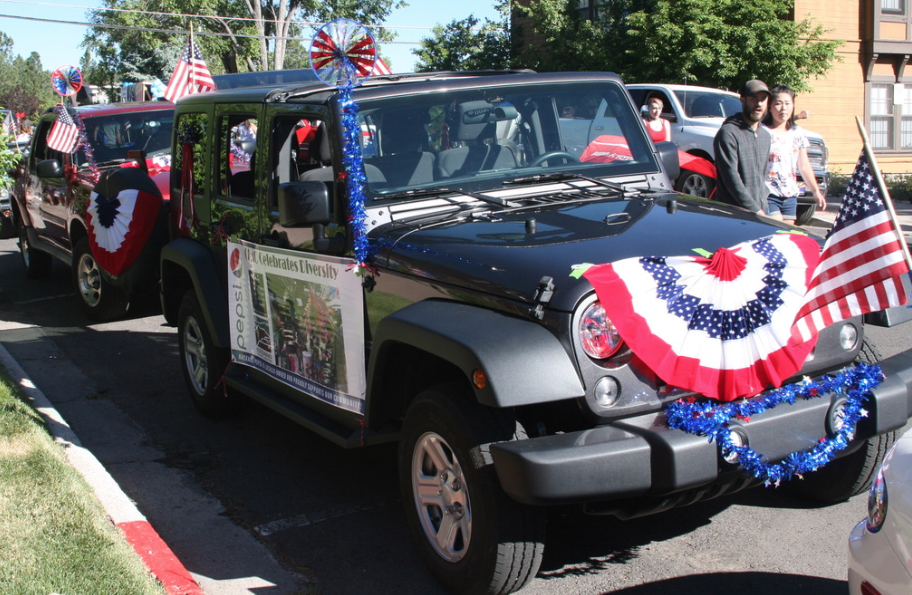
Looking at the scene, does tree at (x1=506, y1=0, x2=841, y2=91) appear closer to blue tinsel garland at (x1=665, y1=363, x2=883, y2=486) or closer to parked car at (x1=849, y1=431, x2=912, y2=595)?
blue tinsel garland at (x1=665, y1=363, x2=883, y2=486)

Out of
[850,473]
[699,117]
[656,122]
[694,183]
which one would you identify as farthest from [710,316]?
[699,117]

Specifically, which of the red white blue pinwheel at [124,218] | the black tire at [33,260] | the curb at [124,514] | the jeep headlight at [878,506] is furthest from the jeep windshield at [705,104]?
the jeep headlight at [878,506]

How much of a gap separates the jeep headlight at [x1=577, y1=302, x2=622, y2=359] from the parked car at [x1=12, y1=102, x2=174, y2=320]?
239 inches

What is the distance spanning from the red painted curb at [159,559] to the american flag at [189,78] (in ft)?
30.2

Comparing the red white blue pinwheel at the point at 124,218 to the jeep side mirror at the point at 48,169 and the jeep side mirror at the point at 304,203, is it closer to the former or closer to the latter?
the jeep side mirror at the point at 48,169

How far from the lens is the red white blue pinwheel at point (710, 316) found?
3.31 meters

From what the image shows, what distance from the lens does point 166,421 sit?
20.8 ft

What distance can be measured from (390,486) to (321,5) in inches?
1480

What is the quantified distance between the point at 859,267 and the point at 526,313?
3.97 feet

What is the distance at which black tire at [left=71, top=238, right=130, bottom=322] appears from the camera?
9148 mm

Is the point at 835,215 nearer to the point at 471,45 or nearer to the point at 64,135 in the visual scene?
the point at 64,135

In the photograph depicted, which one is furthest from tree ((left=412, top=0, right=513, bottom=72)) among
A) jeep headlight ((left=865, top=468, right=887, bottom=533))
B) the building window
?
jeep headlight ((left=865, top=468, right=887, bottom=533))

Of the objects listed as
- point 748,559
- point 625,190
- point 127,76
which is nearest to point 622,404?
point 748,559

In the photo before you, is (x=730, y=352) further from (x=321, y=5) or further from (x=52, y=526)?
(x=321, y=5)
